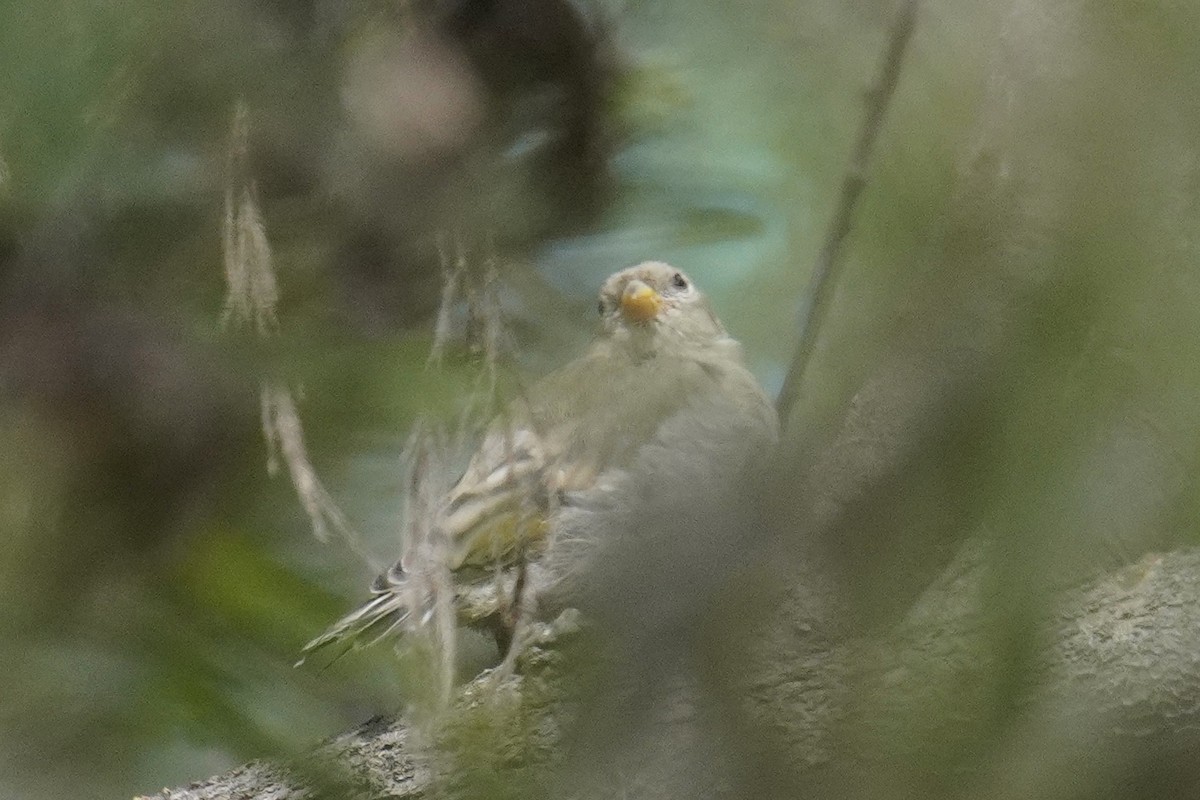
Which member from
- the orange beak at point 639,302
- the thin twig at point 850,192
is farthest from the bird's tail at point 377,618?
the orange beak at point 639,302

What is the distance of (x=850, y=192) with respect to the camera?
2.61 ft

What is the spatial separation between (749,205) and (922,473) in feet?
2.00

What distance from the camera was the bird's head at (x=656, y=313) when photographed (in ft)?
6.14

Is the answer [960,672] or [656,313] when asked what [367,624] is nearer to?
[960,672]

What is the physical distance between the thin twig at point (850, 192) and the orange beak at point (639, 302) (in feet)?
3.53

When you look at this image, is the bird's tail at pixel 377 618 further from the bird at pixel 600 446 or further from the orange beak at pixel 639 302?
the orange beak at pixel 639 302

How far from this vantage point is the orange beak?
1923 mm

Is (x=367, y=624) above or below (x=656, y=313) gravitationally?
below

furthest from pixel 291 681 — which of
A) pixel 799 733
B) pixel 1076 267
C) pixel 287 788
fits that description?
Answer: pixel 1076 267

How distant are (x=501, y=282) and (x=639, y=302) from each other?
727 mm

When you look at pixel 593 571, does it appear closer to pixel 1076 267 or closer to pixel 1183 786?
pixel 1183 786

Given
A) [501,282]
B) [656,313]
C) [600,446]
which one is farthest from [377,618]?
[656,313]

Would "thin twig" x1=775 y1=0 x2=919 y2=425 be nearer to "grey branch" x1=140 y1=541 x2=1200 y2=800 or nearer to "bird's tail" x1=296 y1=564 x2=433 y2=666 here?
"grey branch" x1=140 y1=541 x2=1200 y2=800

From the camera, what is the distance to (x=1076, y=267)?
1.95 ft
